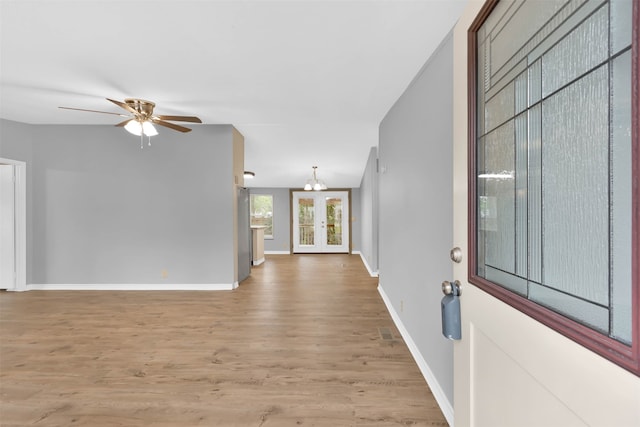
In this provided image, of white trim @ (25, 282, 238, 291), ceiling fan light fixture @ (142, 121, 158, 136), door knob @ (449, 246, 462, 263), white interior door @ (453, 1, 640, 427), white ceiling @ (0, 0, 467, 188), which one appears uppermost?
white ceiling @ (0, 0, 467, 188)

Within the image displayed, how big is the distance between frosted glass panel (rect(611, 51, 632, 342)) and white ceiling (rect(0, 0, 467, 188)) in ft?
4.67

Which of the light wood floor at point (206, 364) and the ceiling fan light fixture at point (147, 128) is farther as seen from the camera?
the ceiling fan light fixture at point (147, 128)

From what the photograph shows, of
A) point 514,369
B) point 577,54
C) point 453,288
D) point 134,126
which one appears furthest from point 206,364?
point 577,54

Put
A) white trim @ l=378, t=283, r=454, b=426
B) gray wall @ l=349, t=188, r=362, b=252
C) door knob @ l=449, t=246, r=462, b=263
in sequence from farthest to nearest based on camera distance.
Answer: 1. gray wall @ l=349, t=188, r=362, b=252
2. white trim @ l=378, t=283, r=454, b=426
3. door knob @ l=449, t=246, r=462, b=263

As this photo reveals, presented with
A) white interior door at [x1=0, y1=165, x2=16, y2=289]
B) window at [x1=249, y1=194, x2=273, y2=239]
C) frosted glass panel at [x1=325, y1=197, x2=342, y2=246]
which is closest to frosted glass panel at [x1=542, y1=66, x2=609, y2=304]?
white interior door at [x1=0, y1=165, x2=16, y2=289]

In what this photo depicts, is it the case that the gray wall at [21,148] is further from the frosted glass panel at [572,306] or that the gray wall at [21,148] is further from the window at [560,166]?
the frosted glass panel at [572,306]

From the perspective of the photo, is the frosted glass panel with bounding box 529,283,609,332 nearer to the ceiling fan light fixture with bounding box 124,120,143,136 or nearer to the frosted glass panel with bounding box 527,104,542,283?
the frosted glass panel with bounding box 527,104,542,283

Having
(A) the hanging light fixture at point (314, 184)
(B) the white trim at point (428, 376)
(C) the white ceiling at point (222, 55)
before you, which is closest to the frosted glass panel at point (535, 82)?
(C) the white ceiling at point (222, 55)

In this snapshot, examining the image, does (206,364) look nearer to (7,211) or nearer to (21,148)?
(7,211)

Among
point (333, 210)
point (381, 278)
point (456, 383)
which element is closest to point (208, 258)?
point (381, 278)

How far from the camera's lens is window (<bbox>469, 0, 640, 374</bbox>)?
516mm

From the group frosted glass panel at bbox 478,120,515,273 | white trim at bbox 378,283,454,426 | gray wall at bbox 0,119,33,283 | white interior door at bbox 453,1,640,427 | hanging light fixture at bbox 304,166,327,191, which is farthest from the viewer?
hanging light fixture at bbox 304,166,327,191

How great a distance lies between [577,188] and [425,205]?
4.69ft

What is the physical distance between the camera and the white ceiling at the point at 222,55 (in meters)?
1.69
